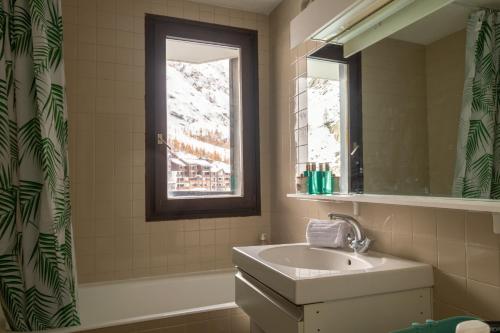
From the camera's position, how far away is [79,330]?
5.12ft

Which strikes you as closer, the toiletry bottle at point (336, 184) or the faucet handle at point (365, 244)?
the faucet handle at point (365, 244)

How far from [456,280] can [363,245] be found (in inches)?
14.6

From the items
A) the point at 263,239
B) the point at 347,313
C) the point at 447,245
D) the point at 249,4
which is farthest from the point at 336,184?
the point at 249,4

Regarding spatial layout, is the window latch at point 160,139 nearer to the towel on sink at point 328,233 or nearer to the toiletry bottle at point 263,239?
the toiletry bottle at point 263,239

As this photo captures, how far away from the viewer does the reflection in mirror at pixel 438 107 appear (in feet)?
3.47

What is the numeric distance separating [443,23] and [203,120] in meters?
1.65

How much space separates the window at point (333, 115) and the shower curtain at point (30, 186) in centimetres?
131

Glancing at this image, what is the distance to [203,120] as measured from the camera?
2.51 m

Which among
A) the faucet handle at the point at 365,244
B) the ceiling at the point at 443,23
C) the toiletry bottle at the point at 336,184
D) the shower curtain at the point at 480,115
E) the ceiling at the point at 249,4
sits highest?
the ceiling at the point at 249,4

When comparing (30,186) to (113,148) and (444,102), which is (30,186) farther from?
(444,102)

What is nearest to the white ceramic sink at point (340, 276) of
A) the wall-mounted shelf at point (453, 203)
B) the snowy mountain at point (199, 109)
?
the wall-mounted shelf at point (453, 203)

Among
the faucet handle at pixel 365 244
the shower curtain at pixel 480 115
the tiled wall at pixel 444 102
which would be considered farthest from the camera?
the faucet handle at pixel 365 244

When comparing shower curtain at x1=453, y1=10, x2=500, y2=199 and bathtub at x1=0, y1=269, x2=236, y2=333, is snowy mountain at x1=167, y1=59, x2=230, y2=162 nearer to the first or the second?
bathtub at x1=0, y1=269, x2=236, y2=333

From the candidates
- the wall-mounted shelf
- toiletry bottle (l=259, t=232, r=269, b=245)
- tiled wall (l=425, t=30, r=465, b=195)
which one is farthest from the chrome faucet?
toiletry bottle (l=259, t=232, r=269, b=245)
